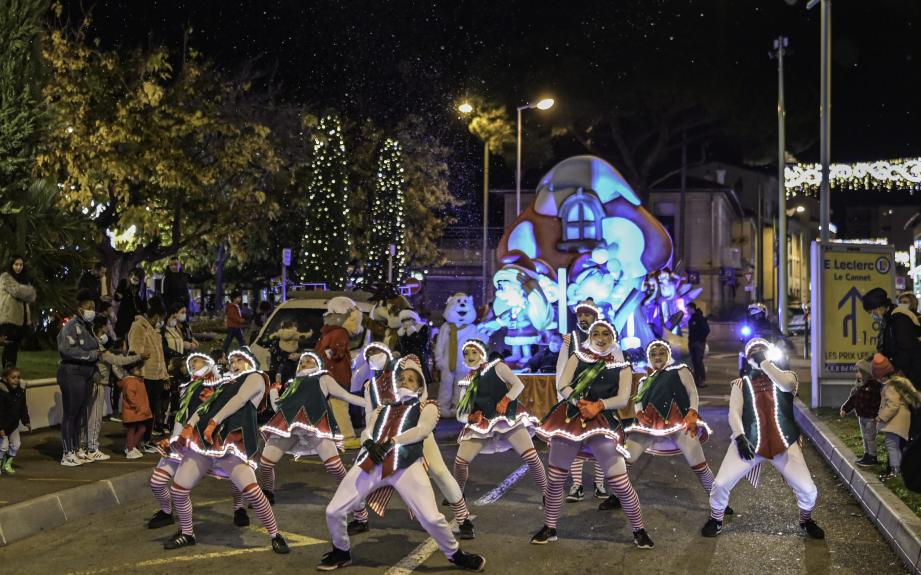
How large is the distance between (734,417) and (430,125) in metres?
38.5

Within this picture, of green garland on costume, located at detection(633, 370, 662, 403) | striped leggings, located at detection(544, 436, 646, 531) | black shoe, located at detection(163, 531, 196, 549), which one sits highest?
green garland on costume, located at detection(633, 370, 662, 403)

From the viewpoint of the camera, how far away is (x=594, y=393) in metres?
8.01

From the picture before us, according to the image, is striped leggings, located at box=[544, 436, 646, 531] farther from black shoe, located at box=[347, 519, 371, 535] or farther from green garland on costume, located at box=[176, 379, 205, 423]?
green garland on costume, located at box=[176, 379, 205, 423]

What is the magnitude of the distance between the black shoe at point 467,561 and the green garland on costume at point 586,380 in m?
1.66

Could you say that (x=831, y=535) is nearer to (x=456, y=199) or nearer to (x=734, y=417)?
(x=734, y=417)

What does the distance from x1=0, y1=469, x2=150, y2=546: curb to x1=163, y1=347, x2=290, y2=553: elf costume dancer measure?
1388mm

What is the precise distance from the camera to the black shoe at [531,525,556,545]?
7.78 m

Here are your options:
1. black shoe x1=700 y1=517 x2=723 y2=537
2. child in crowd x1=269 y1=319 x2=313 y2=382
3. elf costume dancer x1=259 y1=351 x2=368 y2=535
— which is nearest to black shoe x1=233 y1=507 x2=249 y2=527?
elf costume dancer x1=259 y1=351 x2=368 y2=535

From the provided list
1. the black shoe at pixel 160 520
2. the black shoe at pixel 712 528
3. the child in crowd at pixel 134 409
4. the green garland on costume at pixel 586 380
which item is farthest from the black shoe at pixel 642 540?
the child in crowd at pixel 134 409

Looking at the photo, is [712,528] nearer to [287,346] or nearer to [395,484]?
[395,484]

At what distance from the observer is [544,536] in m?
7.81

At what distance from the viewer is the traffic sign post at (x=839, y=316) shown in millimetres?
15742

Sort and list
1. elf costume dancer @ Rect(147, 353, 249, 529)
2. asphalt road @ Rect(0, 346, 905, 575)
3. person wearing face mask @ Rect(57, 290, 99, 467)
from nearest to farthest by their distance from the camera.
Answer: asphalt road @ Rect(0, 346, 905, 575), elf costume dancer @ Rect(147, 353, 249, 529), person wearing face mask @ Rect(57, 290, 99, 467)

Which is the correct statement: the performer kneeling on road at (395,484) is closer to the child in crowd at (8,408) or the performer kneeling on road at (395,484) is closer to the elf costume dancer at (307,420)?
the elf costume dancer at (307,420)
